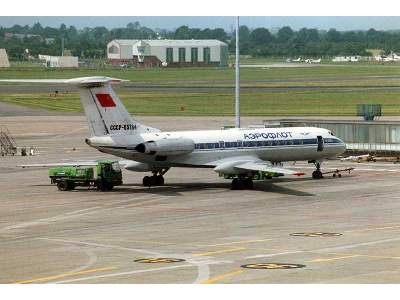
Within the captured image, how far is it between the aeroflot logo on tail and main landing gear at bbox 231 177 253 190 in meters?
10.3

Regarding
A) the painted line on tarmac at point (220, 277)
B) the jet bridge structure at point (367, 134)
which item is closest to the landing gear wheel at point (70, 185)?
the jet bridge structure at point (367, 134)

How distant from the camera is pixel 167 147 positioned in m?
73.8

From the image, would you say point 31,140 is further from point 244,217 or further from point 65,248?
point 65,248

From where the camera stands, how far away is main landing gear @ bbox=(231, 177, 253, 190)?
7575 cm

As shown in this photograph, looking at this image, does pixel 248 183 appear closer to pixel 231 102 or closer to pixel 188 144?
pixel 188 144

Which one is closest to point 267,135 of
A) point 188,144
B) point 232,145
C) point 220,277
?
point 232,145

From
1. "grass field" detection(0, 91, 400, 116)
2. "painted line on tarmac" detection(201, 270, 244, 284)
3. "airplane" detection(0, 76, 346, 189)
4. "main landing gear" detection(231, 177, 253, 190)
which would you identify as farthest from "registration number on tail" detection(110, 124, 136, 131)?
"grass field" detection(0, 91, 400, 116)

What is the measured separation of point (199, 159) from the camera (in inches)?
3004

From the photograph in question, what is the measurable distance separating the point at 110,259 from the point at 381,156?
192 ft

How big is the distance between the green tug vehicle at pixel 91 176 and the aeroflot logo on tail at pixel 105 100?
4339 mm

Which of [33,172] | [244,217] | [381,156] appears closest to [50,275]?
[244,217]

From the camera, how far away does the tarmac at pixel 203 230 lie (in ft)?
137

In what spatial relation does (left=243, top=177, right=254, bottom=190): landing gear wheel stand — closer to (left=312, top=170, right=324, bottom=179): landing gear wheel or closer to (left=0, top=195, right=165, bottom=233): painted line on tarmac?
(left=0, top=195, right=165, bottom=233): painted line on tarmac

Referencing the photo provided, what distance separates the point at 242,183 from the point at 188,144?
475 cm
